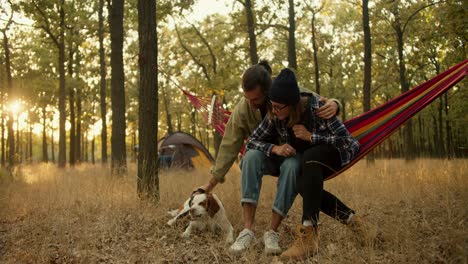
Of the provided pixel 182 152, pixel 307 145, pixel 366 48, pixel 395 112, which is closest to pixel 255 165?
pixel 307 145

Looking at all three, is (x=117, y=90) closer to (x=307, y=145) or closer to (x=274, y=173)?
(x=274, y=173)

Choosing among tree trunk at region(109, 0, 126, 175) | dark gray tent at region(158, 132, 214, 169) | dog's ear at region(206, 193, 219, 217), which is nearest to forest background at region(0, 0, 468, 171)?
tree trunk at region(109, 0, 126, 175)

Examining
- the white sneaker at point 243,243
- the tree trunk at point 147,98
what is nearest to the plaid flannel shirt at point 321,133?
the white sneaker at point 243,243

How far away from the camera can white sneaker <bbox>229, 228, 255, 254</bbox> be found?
2766 millimetres

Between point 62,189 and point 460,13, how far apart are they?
6.56m

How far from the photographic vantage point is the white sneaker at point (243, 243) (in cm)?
277

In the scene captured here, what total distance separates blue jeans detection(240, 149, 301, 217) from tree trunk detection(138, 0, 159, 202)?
5.71 ft

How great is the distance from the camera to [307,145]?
2824 millimetres

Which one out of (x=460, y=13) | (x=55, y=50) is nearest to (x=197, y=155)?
(x=55, y=50)

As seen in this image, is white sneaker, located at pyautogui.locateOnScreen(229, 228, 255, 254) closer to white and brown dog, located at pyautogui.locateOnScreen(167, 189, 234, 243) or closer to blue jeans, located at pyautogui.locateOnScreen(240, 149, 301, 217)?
blue jeans, located at pyautogui.locateOnScreen(240, 149, 301, 217)

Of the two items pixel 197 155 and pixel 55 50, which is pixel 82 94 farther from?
pixel 197 155

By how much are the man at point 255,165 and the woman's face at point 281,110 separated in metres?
0.23

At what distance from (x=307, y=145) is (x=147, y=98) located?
2.17 m

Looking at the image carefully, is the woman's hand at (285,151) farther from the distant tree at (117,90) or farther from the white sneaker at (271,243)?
the distant tree at (117,90)
